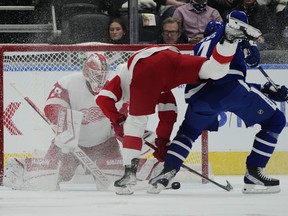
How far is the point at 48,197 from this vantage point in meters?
4.78

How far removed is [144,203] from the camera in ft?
14.0

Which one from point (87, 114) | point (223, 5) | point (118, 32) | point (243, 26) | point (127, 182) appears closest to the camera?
point (243, 26)

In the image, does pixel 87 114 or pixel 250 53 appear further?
pixel 87 114

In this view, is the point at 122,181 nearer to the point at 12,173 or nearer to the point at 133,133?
the point at 133,133

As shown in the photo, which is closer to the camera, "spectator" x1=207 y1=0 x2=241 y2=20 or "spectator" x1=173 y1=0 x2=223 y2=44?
"spectator" x1=173 y1=0 x2=223 y2=44

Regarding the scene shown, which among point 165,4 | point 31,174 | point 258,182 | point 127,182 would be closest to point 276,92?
point 258,182

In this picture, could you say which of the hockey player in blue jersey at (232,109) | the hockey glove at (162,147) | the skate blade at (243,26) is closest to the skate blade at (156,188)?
the hockey player in blue jersey at (232,109)

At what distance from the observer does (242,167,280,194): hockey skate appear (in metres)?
5.07

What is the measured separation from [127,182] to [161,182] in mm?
202

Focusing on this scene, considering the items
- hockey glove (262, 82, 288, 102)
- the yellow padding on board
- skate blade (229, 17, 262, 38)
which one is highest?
skate blade (229, 17, 262, 38)

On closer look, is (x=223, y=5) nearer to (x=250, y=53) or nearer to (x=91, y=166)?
(x=91, y=166)

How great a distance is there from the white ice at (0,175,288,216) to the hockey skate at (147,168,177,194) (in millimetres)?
48

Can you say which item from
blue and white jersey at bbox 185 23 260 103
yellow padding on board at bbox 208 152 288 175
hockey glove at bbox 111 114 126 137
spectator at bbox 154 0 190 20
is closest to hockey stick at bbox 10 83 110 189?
hockey glove at bbox 111 114 126 137

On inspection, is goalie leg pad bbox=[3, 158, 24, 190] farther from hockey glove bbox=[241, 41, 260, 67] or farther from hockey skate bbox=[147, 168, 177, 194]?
hockey glove bbox=[241, 41, 260, 67]
